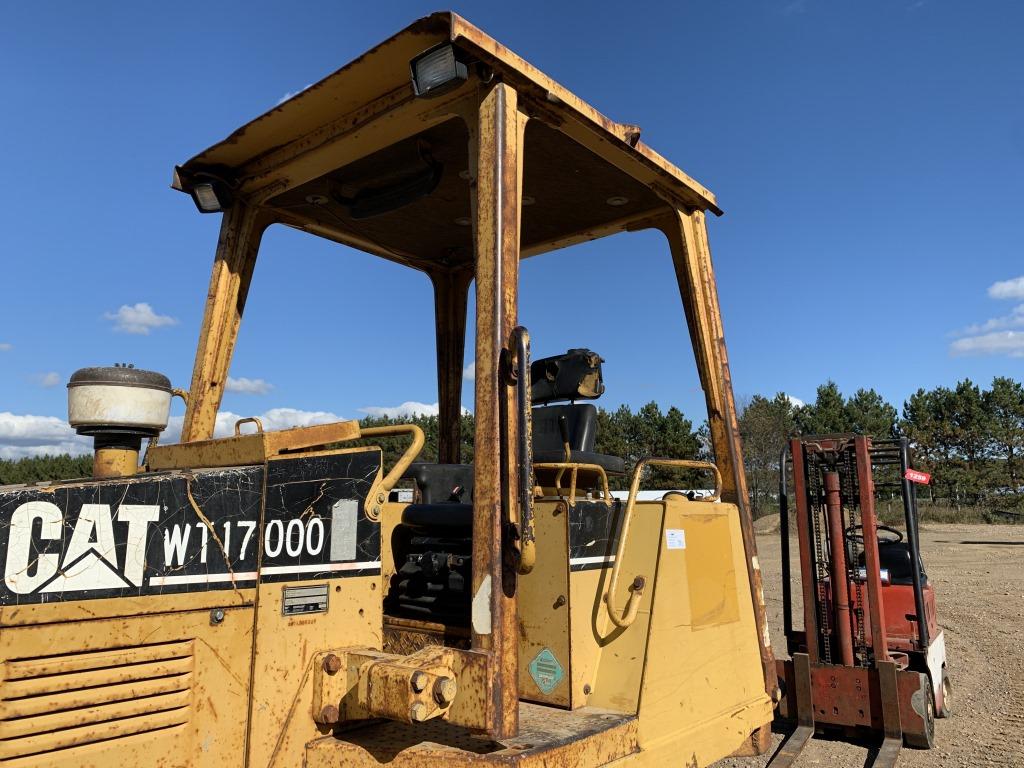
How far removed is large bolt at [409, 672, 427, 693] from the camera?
85.9 inches

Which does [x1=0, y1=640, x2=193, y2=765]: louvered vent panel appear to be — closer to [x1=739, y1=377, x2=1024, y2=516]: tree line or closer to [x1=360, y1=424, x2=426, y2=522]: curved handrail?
[x1=360, y1=424, x2=426, y2=522]: curved handrail

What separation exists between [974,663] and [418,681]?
7.71m

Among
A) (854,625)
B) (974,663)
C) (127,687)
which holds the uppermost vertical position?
(127,687)

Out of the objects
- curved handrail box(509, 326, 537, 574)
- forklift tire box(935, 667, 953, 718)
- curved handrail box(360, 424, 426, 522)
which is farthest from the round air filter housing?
forklift tire box(935, 667, 953, 718)

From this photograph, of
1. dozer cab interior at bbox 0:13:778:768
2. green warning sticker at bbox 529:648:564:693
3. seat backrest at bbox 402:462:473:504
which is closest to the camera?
dozer cab interior at bbox 0:13:778:768

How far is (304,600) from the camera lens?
2.29 m

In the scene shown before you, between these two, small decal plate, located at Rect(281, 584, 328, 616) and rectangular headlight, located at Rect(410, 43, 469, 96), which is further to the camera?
rectangular headlight, located at Rect(410, 43, 469, 96)

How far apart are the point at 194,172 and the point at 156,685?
2.51 meters

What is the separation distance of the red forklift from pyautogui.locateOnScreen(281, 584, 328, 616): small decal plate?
409cm

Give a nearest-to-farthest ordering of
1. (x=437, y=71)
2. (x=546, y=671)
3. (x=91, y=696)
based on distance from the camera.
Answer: (x=91, y=696) → (x=437, y=71) → (x=546, y=671)

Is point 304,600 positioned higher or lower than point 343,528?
lower

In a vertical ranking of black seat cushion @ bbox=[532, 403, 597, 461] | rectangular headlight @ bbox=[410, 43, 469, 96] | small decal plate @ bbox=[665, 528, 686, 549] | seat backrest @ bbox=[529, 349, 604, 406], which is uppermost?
rectangular headlight @ bbox=[410, 43, 469, 96]

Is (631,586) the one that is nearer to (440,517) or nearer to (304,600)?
(440,517)

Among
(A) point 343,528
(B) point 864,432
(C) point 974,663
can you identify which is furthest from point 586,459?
(B) point 864,432
